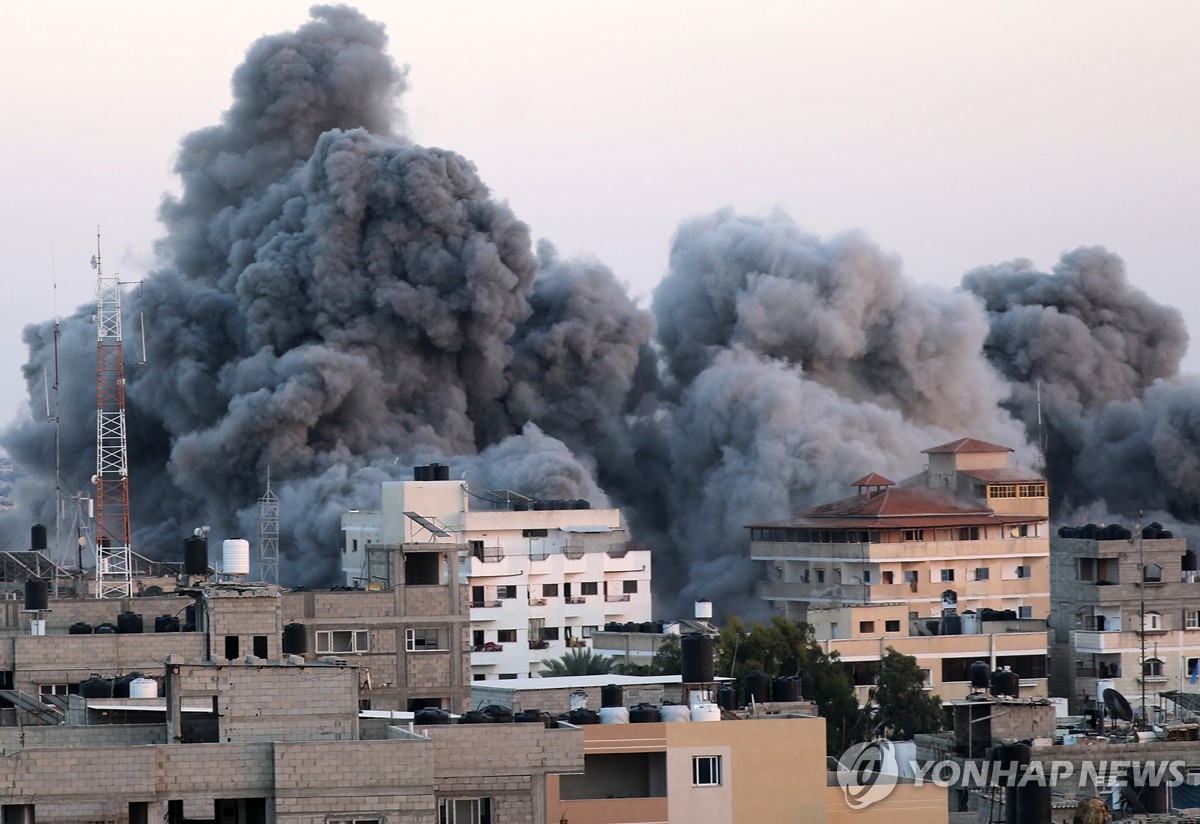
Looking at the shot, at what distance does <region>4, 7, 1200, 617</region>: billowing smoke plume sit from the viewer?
248 ft

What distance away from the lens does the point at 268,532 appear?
220ft

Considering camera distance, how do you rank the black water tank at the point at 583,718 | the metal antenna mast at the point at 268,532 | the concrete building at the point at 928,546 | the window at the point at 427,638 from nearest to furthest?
the black water tank at the point at 583,718
the window at the point at 427,638
the concrete building at the point at 928,546
the metal antenna mast at the point at 268,532

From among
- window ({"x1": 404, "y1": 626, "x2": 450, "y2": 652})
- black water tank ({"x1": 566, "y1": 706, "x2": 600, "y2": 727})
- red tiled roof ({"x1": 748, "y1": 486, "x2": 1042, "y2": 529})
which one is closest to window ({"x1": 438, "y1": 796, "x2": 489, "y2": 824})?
black water tank ({"x1": 566, "y1": 706, "x2": 600, "y2": 727})

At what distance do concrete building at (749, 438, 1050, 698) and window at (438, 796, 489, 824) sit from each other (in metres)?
33.3

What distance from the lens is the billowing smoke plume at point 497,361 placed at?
75.7 m

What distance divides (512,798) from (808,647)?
2549 cm

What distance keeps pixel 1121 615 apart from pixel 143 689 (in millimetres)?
27190

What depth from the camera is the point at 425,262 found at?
78.6m

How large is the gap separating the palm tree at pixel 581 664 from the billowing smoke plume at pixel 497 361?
775 inches

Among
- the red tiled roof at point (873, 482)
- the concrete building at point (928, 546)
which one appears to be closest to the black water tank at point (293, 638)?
the concrete building at point (928, 546)

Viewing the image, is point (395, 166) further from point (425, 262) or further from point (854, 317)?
point (854, 317)

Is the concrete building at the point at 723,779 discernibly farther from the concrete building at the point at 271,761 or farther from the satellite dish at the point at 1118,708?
the satellite dish at the point at 1118,708

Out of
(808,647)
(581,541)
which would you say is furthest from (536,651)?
(808,647)

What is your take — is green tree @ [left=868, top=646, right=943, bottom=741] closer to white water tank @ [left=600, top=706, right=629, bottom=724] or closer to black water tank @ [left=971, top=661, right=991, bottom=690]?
black water tank @ [left=971, top=661, right=991, bottom=690]
